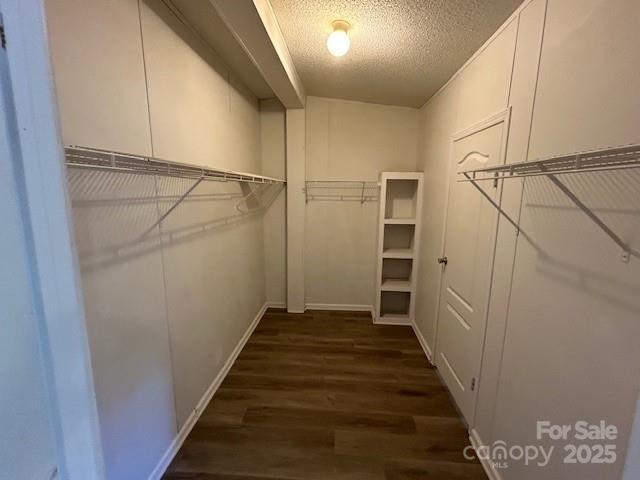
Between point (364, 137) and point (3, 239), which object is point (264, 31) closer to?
point (3, 239)

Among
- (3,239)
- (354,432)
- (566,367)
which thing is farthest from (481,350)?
(3,239)

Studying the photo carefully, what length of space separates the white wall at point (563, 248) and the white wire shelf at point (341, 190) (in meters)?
1.79

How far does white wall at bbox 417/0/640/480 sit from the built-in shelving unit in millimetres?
1461

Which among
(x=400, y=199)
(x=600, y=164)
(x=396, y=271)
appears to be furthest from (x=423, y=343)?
(x=600, y=164)

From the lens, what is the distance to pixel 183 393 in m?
1.78

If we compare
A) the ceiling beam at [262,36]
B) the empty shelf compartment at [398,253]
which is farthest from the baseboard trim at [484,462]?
the ceiling beam at [262,36]

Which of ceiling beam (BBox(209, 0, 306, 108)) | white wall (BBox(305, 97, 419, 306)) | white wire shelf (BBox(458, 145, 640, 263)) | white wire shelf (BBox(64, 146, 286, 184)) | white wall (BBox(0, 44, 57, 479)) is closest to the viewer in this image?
white wall (BBox(0, 44, 57, 479))

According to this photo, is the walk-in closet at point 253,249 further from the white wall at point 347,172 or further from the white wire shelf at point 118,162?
the white wall at point 347,172

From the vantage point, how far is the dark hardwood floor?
5.31 feet

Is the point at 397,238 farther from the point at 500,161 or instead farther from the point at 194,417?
the point at 194,417

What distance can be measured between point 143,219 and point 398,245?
2.80m

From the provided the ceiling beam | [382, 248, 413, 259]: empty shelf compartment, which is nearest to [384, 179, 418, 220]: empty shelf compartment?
[382, 248, 413, 259]: empty shelf compartment

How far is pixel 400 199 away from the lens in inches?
133

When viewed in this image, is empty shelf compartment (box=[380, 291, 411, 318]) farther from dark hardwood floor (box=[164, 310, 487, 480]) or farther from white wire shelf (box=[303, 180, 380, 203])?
white wire shelf (box=[303, 180, 380, 203])
